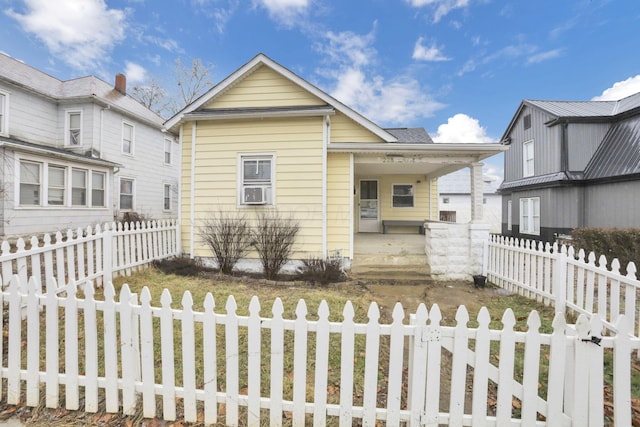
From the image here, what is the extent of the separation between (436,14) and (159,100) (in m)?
20.6

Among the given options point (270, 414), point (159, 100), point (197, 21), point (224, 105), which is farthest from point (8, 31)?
point (270, 414)

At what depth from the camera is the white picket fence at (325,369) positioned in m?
1.96

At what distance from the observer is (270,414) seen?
218 cm

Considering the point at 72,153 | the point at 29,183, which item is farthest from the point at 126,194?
the point at 29,183

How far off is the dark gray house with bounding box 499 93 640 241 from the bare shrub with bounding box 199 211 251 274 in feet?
42.8

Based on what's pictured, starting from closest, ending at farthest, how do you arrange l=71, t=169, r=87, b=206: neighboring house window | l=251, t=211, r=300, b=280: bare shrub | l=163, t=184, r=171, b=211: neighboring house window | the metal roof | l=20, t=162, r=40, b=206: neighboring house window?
l=251, t=211, r=300, b=280: bare shrub
l=20, t=162, r=40, b=206: neighboring house window
the metal roof
l=71, t=169, r=87, b=206: neighboring house window
l=163, t=184, r=171, b=211: neighboring house window

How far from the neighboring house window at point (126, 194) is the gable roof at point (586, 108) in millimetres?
20417

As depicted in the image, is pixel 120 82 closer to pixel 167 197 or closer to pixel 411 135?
pixel 167 197

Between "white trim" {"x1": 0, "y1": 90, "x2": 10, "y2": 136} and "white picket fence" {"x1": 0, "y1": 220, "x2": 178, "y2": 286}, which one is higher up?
"white trim" {"x1": 0, "y1": 90, "x2": 10, "y2": 136}

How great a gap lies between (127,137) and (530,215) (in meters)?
Answer: 20.5

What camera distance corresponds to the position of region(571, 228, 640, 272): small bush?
7.39 metres

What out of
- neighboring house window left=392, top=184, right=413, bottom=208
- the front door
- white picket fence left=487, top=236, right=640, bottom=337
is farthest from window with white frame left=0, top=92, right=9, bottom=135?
white picket fence left=487, top=236, right=640, bottom=337

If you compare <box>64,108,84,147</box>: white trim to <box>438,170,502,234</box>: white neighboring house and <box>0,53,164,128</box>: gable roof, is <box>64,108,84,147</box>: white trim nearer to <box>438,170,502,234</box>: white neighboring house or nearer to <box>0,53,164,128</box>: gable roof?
→ <box>0,53,164,128</box>: gable roof

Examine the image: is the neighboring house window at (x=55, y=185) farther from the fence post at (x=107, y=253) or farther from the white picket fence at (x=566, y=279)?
the white picket fence at (x=566, y=279)
